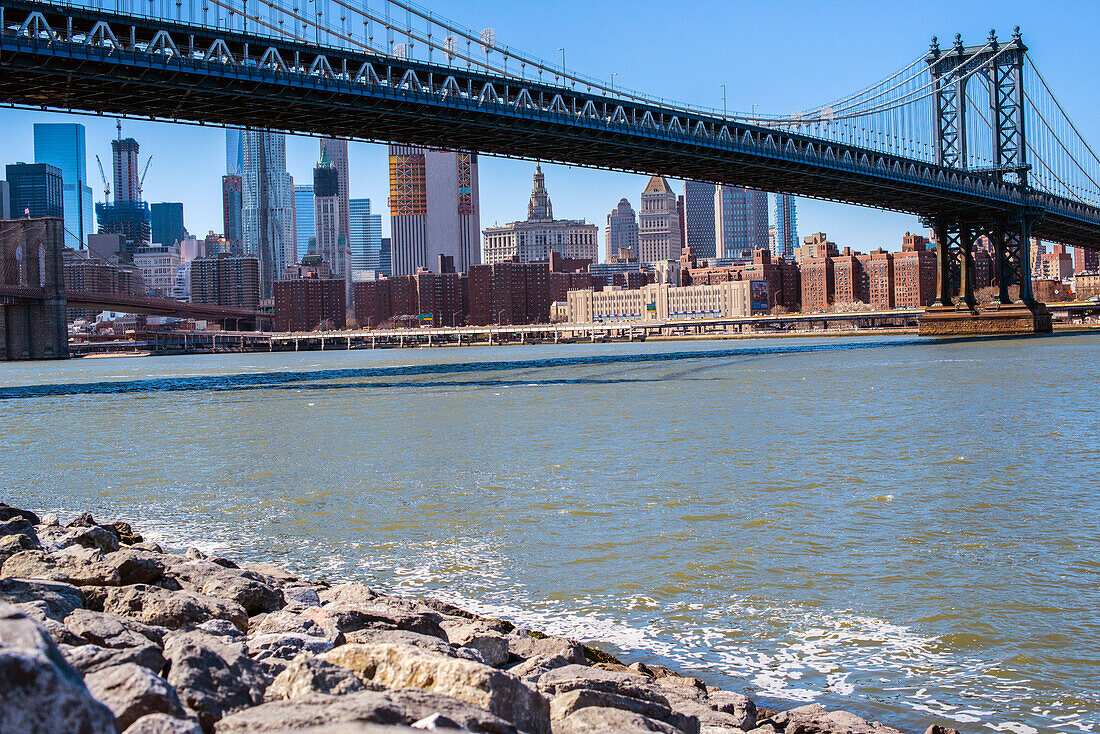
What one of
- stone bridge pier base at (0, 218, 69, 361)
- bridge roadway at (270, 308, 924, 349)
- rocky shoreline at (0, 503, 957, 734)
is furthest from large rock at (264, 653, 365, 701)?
bridge roadway at (270, 308, 924, 349)

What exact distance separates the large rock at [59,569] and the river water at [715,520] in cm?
260

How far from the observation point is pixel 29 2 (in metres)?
33.6

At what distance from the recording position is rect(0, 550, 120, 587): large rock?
7113 mm

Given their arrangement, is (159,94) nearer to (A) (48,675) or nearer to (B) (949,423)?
(B) (949,423)

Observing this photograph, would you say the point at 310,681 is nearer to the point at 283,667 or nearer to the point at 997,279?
the point at 283,667

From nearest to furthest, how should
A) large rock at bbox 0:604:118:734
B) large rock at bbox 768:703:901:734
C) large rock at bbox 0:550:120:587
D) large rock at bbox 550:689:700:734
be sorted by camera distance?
large rock at bbox 0:604:118:734, large rock at bbox 550:689:700:734, large rock at bbox 768:703:901:734, large rock at bbox 0:550:120:587

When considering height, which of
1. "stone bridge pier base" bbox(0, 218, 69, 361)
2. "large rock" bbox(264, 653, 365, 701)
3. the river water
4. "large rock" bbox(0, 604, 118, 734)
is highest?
"stone bridge pier base" bbox(0, 218, 69, 361)

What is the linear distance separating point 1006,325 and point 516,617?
78835mm

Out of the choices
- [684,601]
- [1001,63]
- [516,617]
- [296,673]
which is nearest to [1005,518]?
[684,601]

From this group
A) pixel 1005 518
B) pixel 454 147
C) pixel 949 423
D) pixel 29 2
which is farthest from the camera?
pixel 454 147

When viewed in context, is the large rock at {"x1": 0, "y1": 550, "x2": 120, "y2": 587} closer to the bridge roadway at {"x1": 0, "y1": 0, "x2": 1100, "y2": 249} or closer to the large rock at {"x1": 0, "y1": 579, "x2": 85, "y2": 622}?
the large rock at {"x1": 0, "y1": 579, "x2": 85, "y2": 622}

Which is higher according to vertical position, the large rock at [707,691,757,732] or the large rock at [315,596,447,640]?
the large rock at [315,596,447,640]

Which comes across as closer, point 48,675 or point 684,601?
point 48,675

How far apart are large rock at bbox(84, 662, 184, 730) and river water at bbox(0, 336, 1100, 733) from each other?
3836 millimetres
